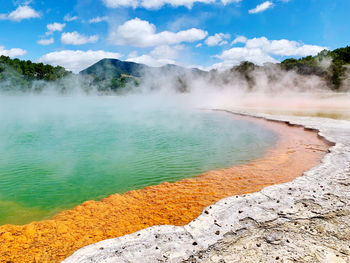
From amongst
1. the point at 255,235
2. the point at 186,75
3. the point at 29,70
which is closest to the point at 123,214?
the point at 255,235

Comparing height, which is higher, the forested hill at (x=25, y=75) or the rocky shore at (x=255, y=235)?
the forested hill at (x=25, y=75)

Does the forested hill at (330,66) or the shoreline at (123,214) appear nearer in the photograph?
the shoreline at (123,214)

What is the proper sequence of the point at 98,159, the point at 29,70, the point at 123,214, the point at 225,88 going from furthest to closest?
the point at 29,70 → the point at 225,88 → the point at 98,159 → the point at 123,214

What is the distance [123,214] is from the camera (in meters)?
3.30

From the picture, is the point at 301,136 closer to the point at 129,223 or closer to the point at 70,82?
the point at 129,223

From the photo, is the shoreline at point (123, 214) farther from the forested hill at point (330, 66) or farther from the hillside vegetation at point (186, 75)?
the hillside vegetation at point (186, 75)

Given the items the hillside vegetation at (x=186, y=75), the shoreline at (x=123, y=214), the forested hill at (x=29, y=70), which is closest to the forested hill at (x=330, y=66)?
the hillside vegetation at (x=186, y=75)

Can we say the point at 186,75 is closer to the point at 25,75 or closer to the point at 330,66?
the point at 330,66

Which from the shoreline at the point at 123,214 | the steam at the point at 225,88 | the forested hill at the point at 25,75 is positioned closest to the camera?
the shoreline at the point at 123,214

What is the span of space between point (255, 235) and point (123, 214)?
1824 millimetres

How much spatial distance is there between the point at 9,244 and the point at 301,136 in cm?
789

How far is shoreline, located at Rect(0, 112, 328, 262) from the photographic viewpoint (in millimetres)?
2592

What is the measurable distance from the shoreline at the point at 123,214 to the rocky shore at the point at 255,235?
541 millimetres

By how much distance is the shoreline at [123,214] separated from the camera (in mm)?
2592
